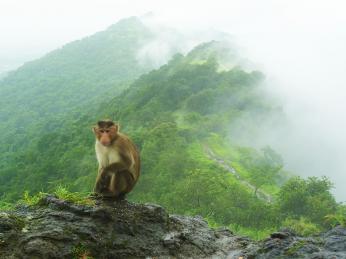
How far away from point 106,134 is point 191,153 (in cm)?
6903

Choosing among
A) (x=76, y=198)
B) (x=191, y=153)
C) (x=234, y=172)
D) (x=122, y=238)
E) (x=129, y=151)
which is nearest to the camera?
(x=122, y=238)

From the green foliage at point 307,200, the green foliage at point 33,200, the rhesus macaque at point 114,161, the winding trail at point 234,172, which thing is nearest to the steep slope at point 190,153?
the green foliage at point 307,200

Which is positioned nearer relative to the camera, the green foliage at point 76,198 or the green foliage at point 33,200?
the green foliage at point 76,198

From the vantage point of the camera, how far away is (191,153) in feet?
254

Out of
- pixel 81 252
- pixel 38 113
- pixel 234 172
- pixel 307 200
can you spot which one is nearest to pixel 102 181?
pixel 81 252

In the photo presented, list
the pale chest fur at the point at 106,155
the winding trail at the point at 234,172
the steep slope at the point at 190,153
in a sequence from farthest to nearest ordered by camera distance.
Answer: the winding trail at the point at 234,172 → the steep slope at the point at 190,153 → the pale chest fur at the point at 106,155

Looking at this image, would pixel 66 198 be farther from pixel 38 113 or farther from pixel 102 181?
pixel 38 113

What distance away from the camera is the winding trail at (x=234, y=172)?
65.2 m

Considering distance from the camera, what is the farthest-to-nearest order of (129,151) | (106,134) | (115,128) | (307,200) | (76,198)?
1. (307,200)
2. (76,198)
3. (129,151)
4. (115,128)
5. (106,134)

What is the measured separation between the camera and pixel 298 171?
111000 mm

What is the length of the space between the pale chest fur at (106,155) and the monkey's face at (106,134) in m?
0.18

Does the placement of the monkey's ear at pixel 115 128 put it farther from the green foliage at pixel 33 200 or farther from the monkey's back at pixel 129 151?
the green foliage at pixel 33 200

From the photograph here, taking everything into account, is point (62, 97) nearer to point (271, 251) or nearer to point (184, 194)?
point (184, 194)

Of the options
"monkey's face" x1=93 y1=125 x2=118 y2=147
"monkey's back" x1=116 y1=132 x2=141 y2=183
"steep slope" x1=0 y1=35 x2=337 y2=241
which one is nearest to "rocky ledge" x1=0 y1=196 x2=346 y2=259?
"monkey's back" x1=116 y1=132 x2=141 y2=183
